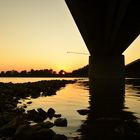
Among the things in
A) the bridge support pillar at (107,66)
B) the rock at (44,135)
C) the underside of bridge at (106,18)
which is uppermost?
the underside of bridge at (106,18)

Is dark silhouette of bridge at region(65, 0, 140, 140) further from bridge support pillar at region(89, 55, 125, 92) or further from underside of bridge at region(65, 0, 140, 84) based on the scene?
bridge support pillar at region(89, 55, 125, 92)

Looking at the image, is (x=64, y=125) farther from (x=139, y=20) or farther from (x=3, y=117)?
(x=139, y=20)

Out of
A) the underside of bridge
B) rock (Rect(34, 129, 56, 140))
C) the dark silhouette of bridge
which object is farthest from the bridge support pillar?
rock (Rect(34, 129, 56, 140))

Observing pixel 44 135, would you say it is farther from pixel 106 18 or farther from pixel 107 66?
pixel 107 66

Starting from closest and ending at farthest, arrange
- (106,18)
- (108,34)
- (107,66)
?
1. (106,18)
2. (108,34)
3. (107,66)

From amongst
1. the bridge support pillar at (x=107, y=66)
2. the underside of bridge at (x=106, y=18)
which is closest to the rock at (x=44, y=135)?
the underside of bridge at (x=106, y=18)

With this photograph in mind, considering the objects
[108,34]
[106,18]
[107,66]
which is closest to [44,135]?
[106,18]

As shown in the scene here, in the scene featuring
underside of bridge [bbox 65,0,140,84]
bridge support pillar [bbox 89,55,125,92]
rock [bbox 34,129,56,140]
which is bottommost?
rock [bbox 34,129,56,140]

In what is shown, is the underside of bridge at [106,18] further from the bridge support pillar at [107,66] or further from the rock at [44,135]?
the bridge support pillar at [107,66]

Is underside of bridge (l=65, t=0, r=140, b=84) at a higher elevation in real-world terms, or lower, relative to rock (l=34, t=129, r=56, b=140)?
higher

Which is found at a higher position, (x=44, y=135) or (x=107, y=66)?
(x=107, y=66)

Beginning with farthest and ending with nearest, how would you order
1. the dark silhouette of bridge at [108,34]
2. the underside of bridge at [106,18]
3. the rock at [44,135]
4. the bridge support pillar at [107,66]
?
the bridge support pillar at [107,66] < the underside of bridge at [106,18] < the dark silhouette of bridge at [108,34] < the rock at [44,135]

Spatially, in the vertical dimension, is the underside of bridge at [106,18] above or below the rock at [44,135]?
above

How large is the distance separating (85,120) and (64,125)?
146 centimetres
